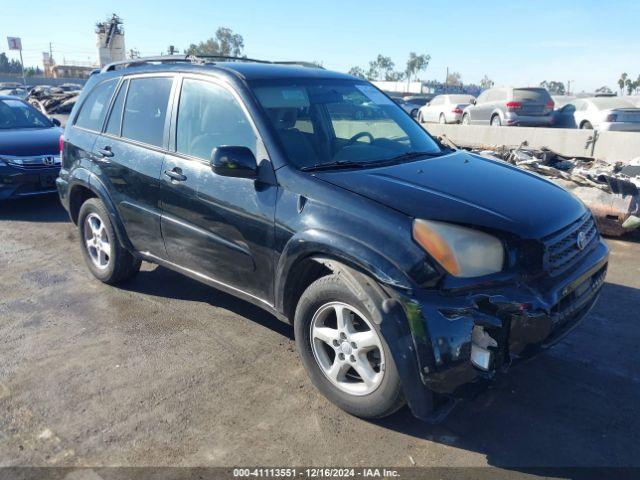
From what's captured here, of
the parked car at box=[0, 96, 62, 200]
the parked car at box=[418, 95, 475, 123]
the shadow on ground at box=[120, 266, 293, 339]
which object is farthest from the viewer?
the parked car at box=[418, 95, 475, 123]

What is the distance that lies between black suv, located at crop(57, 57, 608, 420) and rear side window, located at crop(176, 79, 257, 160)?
1 centimetres

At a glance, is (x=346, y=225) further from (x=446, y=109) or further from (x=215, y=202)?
(x=446, y=109)

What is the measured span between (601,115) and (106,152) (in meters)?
14.3

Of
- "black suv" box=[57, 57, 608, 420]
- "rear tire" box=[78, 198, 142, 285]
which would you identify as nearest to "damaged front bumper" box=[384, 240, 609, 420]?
"black suv" box=[57, 57, 608, 420]

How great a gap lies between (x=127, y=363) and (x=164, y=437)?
957 millimetres

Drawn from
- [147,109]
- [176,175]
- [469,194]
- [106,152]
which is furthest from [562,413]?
[106,152]

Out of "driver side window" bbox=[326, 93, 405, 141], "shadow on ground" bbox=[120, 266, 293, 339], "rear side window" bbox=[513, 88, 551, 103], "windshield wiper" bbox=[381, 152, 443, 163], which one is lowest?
"shadow on ground" bbox=[120, 266, 293, 339]

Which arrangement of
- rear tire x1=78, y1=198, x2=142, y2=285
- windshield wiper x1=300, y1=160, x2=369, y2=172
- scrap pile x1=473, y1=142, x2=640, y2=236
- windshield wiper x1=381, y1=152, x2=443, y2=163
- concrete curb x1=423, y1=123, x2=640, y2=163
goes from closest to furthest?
windshield wiper x1=300, y1=160, x2=369, y2=172 < windshield wiper x1=381, y1=152, x2=443, y2=163 < rear tire x1=78, y1=198, x2=142, y2=285 < scrap pile x1=473, y1=142, x2=640, y2=236 < concrete curb x1=423, y1=123, x2=640, y2=163

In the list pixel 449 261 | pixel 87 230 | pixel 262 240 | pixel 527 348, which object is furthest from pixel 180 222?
pixel 527 348

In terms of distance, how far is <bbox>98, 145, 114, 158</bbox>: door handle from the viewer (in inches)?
186

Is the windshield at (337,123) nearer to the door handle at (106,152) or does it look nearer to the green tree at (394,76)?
the door handle at (106,152)

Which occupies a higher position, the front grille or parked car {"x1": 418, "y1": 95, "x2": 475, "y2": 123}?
parked car {"x1": 418, "y1": 95, "x2": 475, "y2": 123}

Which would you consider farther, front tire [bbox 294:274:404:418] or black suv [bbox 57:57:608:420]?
front tire [bbox 294:274:404:418]

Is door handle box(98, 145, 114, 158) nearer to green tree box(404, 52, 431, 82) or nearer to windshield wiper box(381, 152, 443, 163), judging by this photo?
windshield wiper box(381, 152, 443, 163)
